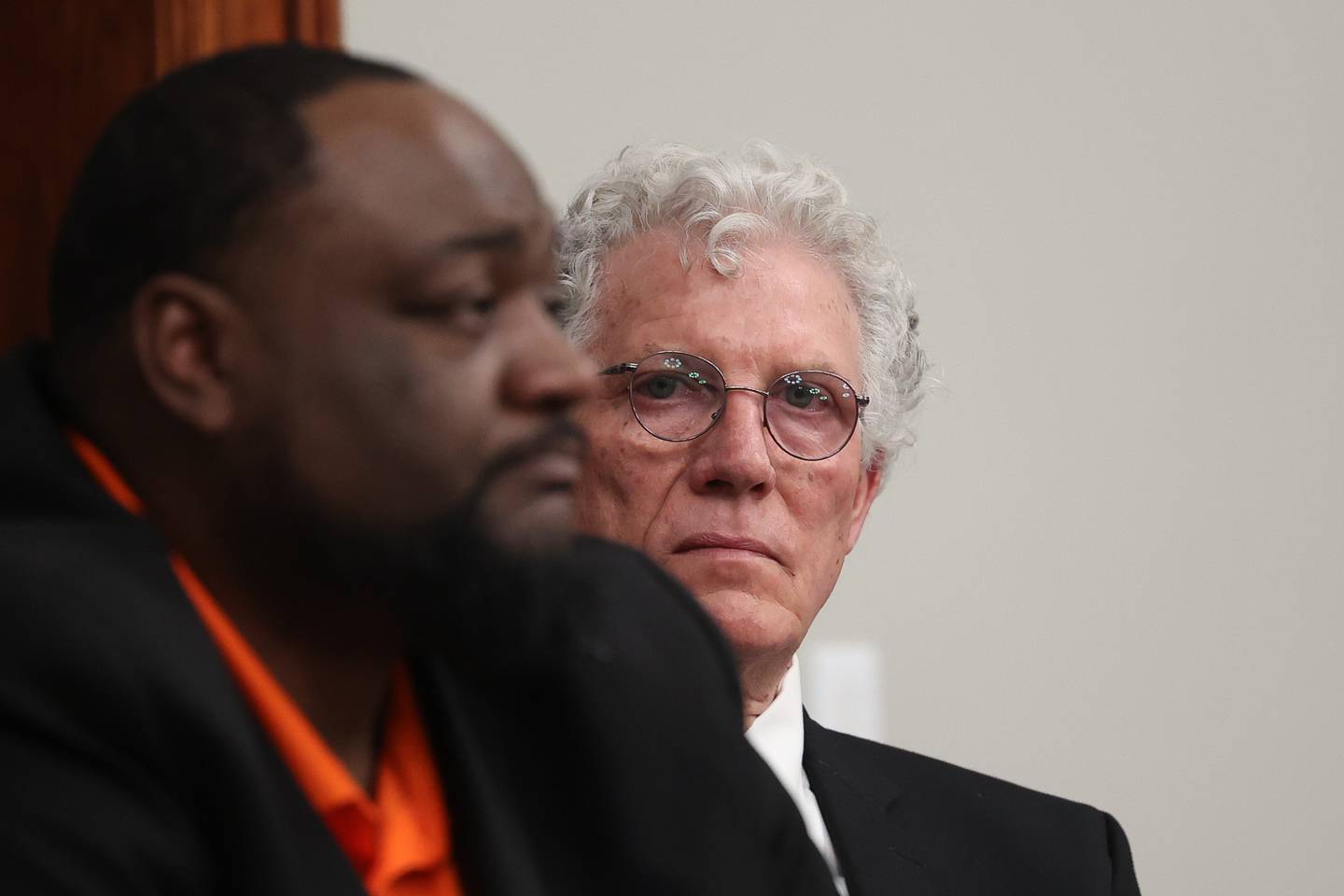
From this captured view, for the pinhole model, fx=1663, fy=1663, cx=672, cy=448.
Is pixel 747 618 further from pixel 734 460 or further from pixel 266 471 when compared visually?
pixel 266 471

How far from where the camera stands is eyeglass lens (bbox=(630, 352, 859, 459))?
4.70 feet

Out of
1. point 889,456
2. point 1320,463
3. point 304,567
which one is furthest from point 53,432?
point 1320,463

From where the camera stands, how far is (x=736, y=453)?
1400 mm

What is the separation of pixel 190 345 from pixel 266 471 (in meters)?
0.05

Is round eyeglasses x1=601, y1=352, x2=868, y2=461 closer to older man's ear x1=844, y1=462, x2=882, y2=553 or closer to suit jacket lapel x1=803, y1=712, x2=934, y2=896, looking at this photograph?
older man's ear x1=844, y1=462, x2=882, y2=553

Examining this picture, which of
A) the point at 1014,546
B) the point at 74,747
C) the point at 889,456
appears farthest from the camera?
the point at 1014,546

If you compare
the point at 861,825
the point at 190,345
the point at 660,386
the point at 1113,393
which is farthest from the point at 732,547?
the point at 1113,393

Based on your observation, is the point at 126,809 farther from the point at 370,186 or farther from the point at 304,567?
the point at 370,186

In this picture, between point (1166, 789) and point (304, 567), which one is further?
point (1166, 789)

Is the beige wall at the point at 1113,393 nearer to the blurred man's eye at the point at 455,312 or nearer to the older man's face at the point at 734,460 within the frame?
the older man's face at the point at 734,460

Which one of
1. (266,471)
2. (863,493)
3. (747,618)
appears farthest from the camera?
(863,493)

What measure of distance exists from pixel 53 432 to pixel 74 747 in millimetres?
123

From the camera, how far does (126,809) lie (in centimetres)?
55

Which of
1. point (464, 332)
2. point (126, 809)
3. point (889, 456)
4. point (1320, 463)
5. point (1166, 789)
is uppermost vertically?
point (464, 332)
